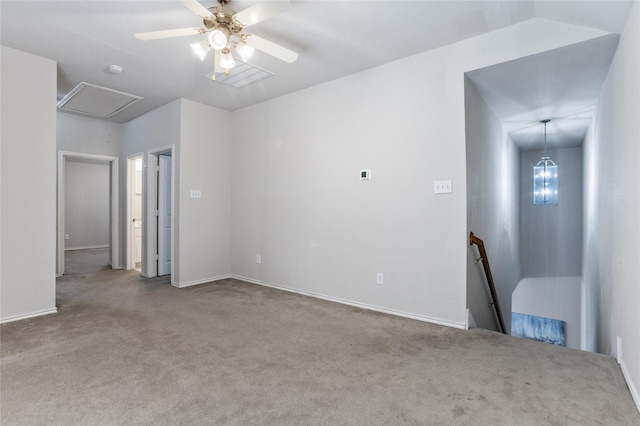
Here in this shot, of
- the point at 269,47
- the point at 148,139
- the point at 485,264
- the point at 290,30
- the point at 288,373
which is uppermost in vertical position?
the point at 290,30

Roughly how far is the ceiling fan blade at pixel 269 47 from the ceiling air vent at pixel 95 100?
2765mm

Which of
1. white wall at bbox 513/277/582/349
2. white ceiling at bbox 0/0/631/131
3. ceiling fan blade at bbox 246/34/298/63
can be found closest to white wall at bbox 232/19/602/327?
white ceiling at bbox 0/0/631/131

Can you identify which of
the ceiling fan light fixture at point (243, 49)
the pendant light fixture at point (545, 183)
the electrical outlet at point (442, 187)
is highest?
the ceiling fan light fixture at point (243, 49)

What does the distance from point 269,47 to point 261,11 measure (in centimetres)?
42

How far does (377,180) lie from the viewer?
3.58 metres

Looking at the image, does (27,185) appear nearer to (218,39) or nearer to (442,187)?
(218,39)

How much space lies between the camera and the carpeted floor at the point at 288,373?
178cm

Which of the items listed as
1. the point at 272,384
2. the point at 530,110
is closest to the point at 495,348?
the point at 272,384

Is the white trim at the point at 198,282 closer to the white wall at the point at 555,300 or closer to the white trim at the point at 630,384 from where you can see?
the white trim at the point at 630,384

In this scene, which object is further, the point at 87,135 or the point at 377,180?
the point at 87,135

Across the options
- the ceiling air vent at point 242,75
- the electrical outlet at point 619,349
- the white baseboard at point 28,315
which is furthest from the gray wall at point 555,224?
the white baseboard at point 28,315

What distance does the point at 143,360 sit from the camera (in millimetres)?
2408

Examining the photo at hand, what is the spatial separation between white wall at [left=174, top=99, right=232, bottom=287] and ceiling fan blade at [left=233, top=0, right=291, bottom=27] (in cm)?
280

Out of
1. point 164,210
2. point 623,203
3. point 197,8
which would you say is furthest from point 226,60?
point 164,210
